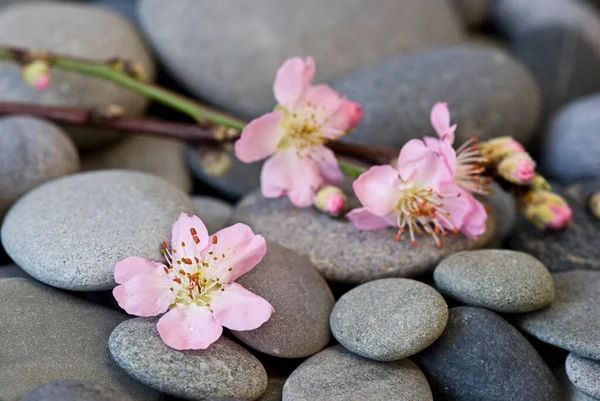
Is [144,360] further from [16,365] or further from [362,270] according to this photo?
[362,270]

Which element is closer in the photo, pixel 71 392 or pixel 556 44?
pixel 71 392

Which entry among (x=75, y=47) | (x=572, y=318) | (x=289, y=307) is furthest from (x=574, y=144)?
(x=75, y=47)

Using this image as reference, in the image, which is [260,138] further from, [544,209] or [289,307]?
[544,209]

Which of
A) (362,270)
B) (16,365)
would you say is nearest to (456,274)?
(362,270)

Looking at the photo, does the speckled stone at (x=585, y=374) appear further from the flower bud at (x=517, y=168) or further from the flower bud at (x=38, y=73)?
the flower bud at (x=38, y=73)

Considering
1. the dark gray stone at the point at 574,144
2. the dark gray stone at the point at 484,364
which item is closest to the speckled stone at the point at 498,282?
the dark gray stone at the point at 484,364

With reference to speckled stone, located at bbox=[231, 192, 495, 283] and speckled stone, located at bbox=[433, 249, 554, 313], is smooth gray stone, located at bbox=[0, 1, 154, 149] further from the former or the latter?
speckled stone, located at bbox=[433, 249, 554, 313]
